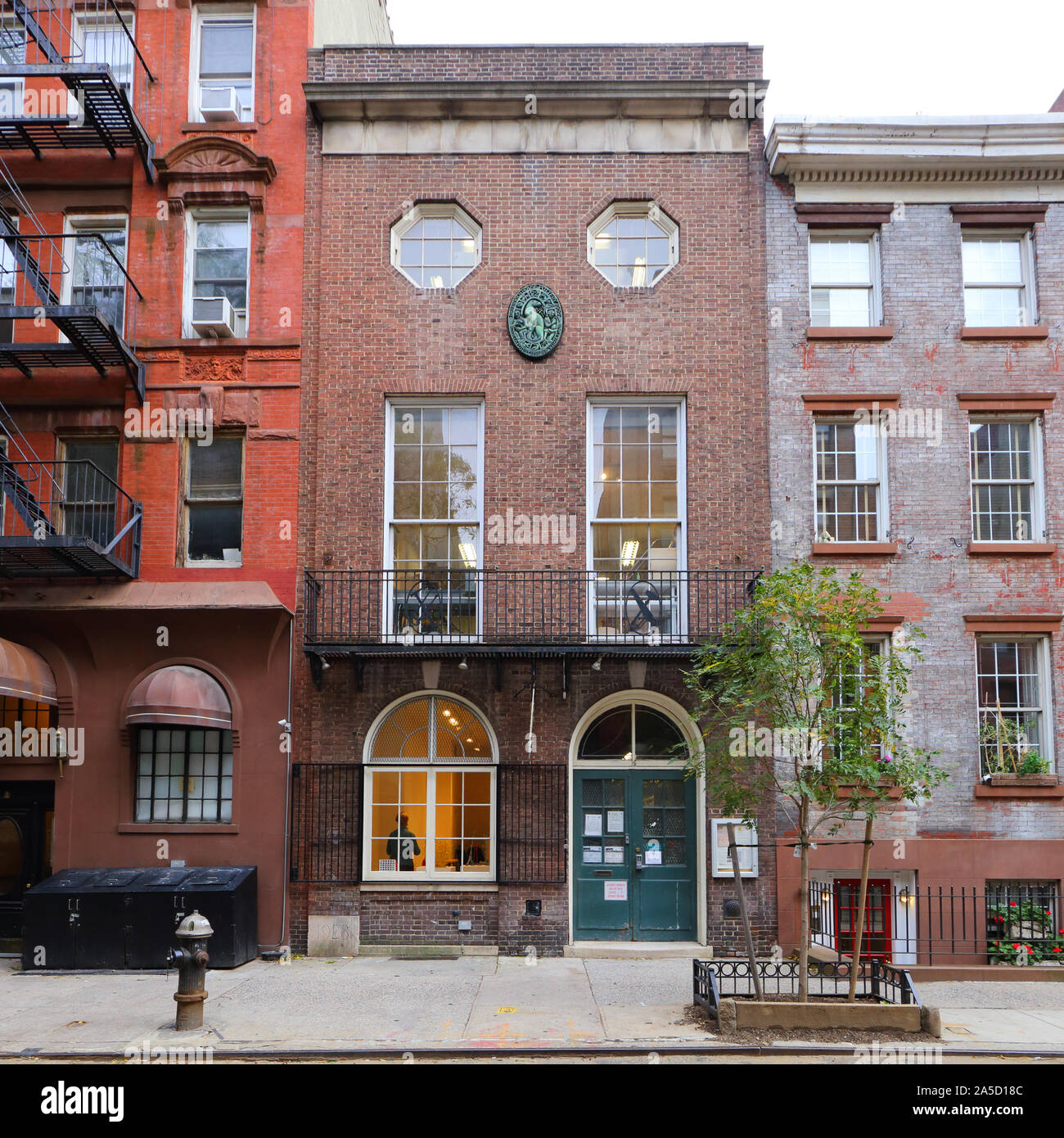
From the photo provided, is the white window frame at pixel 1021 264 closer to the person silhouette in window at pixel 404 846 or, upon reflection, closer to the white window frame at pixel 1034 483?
the white window frame at pixel 1034 483

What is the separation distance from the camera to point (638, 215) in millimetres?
16797

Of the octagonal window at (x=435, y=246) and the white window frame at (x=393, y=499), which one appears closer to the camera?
the white window frame at (x=393, y=499)

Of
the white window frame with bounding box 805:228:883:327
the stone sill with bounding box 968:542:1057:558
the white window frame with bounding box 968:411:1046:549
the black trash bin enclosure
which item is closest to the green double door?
the black trash bin enclosure

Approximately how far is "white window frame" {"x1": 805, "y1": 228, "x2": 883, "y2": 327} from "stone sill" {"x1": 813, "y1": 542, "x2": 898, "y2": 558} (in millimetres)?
3348

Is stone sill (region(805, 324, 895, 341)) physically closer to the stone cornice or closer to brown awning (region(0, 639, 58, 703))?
the stone cornice

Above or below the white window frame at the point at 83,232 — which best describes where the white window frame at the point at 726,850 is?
below

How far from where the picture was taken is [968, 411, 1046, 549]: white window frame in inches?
634

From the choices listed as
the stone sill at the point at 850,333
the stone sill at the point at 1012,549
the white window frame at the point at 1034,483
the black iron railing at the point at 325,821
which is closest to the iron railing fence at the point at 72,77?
the black iron railing at the point at 325,821

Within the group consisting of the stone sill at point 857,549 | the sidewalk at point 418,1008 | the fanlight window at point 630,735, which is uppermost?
the stone sill at point 857,549

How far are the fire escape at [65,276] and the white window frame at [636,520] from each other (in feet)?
21.6

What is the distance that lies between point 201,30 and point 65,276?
447cm

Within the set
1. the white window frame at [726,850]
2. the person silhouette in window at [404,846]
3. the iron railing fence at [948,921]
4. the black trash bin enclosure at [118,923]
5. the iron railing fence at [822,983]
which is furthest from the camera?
the person silhouette in window at [404,846]

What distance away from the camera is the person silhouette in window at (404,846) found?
612 inches

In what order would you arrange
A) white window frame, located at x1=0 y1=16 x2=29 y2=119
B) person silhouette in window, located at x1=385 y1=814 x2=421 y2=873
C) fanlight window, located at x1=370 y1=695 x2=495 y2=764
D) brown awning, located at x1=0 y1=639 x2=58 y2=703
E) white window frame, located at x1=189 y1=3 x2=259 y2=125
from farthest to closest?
white window frame, located at x1=189 y1=3 x2=259 y2=125
white window frame, located at x1=0 y1=16 x2=29 y2=119
fanlight window, located at x1=370 y1=695 x2=495 y2=764
person silhouette in window, located at x1=385 y1=814 x2=421 y2=873
brown awning, located at x1=0 y1=639 x2=58 y2=703
